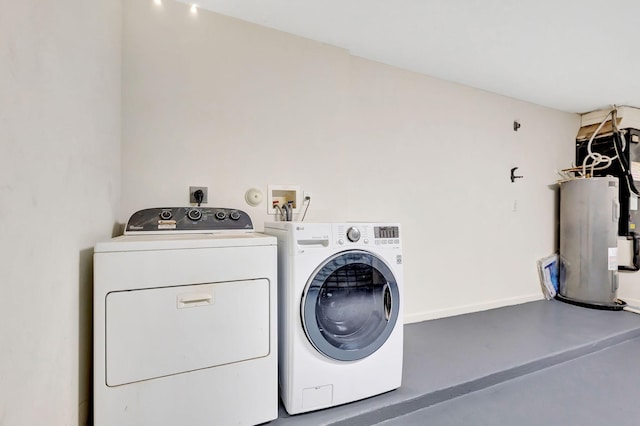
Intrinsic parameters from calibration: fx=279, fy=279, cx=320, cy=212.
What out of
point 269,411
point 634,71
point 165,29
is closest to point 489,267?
point 634,71

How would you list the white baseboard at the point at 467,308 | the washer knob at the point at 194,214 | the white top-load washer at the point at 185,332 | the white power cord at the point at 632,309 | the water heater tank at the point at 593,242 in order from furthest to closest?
the water heater tank at the point at 593,242 → the white power cord at the point at 632,309 → the white baseboard at the point at 467,308 → the washer knob at the point at 194,214 → the white top-load washer at the point at 185,332

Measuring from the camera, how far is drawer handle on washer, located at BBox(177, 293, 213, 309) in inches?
43.3

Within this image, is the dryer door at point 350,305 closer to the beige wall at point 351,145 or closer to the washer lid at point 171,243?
the washer lid at point 171,243

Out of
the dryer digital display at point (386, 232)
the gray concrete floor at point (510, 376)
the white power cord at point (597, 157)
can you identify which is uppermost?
the white power cord at point (597, 157)

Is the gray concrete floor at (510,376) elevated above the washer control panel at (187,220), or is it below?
below

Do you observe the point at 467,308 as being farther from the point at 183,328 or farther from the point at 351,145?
the point at 183,328

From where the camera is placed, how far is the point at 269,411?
4.02 feet

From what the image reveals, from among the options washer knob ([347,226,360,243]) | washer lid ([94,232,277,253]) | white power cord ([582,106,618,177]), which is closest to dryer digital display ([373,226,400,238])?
washer knob ([347,226,360,243])

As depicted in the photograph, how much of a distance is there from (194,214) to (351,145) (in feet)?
4.16

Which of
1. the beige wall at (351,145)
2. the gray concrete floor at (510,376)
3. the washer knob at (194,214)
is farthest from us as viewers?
the beige wall at (351,145)

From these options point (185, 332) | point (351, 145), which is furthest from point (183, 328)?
point (351, 145)

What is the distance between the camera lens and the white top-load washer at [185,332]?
→ 1.01m

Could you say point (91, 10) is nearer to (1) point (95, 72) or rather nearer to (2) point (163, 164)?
(1) point (95, 72)

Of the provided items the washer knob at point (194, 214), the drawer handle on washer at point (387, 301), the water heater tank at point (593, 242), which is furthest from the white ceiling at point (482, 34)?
the drawer handle on washer at point (387, 301)
